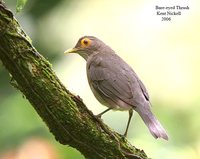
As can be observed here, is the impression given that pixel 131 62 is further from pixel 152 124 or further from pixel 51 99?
pixel 51 99

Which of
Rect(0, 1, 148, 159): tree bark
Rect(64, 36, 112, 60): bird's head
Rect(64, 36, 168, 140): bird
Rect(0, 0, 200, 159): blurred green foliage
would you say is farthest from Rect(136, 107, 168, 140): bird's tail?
Rect(64, 36, 112, 60): bird's head

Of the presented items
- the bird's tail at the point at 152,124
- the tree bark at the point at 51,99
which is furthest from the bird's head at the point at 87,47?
the tree bark at the point at 51,99

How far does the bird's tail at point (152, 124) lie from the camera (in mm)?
4168

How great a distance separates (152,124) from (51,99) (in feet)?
3.22

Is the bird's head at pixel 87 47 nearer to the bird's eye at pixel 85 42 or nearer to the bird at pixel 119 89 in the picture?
the bird's eye at pixel 85 42

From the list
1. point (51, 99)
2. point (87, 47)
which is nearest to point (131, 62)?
point (87, 47)

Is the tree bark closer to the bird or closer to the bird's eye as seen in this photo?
the bird

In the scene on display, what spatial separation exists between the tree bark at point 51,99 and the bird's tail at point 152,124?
0.89 feet

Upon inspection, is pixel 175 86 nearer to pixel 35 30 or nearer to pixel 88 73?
pixel 88 73

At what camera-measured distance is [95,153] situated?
→ 3922 millimetres

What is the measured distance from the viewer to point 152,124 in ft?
14.5

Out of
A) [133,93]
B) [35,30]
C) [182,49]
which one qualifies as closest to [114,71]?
[133,93]

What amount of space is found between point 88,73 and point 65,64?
163 cm

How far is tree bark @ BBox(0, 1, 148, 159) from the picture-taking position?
11.7 ft
